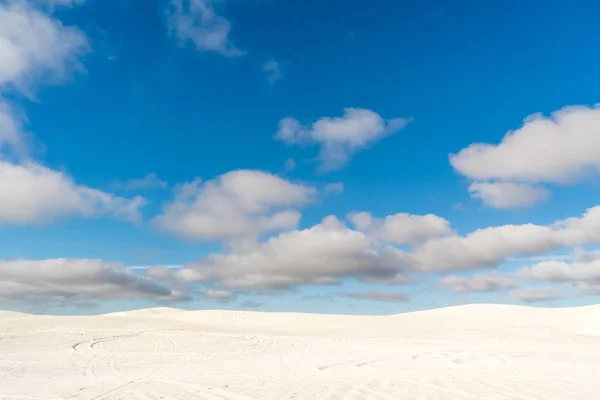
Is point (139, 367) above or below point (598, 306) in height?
below

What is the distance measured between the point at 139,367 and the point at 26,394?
16.4 feet

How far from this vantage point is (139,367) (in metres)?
15.5

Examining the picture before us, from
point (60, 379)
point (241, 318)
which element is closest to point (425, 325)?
point (241, 318)

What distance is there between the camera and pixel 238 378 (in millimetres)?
12586

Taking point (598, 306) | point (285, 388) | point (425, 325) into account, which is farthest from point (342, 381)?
point (598, 306)

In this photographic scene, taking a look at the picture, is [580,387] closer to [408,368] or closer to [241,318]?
[408,368]

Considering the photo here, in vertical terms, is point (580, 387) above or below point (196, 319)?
below

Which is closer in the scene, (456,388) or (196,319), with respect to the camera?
(456,388)

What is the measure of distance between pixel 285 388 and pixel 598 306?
163ft

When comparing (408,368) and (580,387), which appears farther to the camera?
(408,368)

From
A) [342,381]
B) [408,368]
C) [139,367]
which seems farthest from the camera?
[139,367]

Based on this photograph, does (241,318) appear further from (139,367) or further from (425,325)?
(139,367)

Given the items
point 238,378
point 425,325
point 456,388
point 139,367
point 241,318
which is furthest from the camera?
point 241,318

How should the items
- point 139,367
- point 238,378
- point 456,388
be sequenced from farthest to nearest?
point 139,367 → point 238,378 → point 456,388
